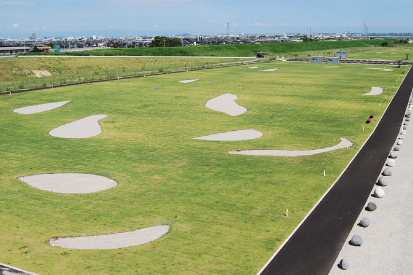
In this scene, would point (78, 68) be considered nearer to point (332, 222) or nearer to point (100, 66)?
point (100, 66)

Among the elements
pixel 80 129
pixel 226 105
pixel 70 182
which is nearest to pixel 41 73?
pixel 226 105

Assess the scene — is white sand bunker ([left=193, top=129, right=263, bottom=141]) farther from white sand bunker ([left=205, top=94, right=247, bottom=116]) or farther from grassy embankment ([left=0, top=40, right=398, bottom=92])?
grassy embankment ([left=0, top=40, right=398, bottom=92])

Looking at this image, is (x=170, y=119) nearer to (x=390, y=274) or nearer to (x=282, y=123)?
(x=282, y=123)

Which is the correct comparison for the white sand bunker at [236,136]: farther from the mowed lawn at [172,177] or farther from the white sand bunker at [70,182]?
the white sand bunker at [70,182]

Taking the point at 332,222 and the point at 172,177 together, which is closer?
the point at 332,222

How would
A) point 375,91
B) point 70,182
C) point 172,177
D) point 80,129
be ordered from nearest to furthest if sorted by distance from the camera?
point 70,182
point 172,177
point 80,129
point 375,91

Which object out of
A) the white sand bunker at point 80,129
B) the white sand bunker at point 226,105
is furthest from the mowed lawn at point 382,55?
the white sand bunker at point 80,129
